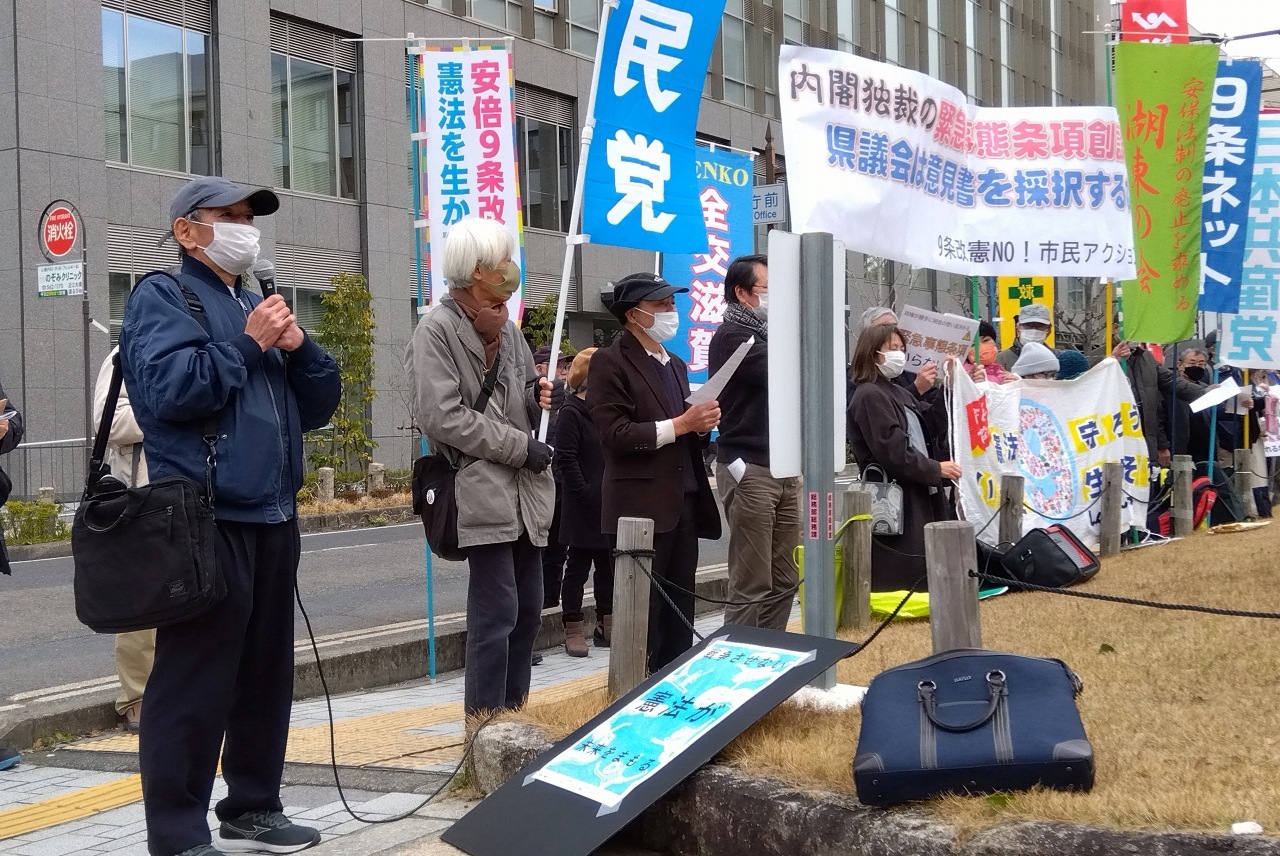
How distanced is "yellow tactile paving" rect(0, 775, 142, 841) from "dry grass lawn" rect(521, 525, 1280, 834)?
5.34 ft

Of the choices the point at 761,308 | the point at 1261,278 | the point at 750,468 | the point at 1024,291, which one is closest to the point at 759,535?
the point at 750,468

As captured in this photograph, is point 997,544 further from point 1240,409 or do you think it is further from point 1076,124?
point 1240,409

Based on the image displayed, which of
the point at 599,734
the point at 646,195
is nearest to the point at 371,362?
the point at 646,195

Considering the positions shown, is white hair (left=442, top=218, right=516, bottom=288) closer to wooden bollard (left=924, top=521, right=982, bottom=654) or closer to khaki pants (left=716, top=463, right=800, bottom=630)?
wooden bollard (left=924, top=521, right=982, bottom=654)

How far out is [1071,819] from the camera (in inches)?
133

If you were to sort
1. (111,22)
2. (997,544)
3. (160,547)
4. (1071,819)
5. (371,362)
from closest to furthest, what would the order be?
(1071,819), (160,547), (997,544), (111,22), (371,362)

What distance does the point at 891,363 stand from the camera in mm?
8023

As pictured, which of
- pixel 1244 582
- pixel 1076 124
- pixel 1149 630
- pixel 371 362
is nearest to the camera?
pixel 1149 630

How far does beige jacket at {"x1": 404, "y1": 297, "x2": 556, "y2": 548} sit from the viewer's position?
16.1 ft

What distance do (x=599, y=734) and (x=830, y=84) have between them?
3.07 meters

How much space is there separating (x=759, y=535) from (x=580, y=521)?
254 centimetres

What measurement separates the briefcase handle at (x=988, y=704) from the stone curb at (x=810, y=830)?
0.89ft

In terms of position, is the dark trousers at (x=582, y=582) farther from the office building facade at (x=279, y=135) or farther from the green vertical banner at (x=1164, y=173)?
the office building facade at (x=279, y=135)

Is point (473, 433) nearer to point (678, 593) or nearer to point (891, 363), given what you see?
point (678, 593)
